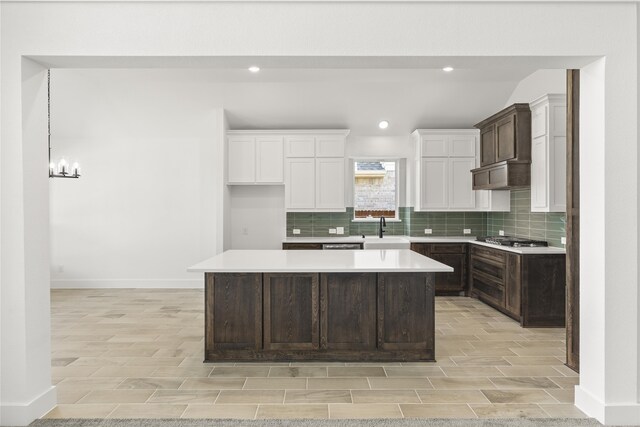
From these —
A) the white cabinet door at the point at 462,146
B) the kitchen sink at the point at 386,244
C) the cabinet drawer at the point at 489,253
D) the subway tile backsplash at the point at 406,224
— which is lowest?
the cabinet drawer at the point at 489,253

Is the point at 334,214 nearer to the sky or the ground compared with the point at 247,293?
nearer to the sky

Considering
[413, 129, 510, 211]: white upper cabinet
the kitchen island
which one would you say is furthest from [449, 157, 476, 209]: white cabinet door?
the kitchen island

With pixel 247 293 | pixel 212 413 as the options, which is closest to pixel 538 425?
pixel 212 413

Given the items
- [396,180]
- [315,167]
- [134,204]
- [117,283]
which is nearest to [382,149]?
[396,180]

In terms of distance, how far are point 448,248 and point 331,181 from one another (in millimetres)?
2017

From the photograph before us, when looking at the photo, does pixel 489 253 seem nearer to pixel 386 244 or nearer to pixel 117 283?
pixel 386 244

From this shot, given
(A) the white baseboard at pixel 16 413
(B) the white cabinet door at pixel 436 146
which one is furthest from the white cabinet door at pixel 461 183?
(A) the white baseboard at pixel 16 413

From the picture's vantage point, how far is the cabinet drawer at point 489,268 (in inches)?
229

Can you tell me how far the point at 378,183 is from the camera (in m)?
7.88

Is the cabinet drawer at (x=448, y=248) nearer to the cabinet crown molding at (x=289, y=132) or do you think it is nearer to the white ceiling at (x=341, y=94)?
the white ceiling at (x=341, y=94)
